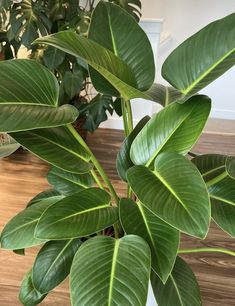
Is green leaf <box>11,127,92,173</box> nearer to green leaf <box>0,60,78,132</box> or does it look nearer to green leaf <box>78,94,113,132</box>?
green leaf <box>0,60,78,132</box>

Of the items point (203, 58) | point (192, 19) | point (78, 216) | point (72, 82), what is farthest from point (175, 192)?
point (192, 19)

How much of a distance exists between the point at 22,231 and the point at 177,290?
1.34ft

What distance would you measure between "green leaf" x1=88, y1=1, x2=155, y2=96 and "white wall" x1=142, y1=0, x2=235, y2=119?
195 centimetres

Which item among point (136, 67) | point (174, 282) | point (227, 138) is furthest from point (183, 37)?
point (174, 282)

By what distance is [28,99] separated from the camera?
685mm

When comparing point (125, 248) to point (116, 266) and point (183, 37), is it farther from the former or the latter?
point (183, 37)

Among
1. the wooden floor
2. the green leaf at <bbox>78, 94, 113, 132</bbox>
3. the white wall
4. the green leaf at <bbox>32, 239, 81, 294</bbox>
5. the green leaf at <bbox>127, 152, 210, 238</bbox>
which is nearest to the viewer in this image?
the green leaf at <bbox>127, 152, 210, 238</bbox>

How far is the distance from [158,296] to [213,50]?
1.91 ft

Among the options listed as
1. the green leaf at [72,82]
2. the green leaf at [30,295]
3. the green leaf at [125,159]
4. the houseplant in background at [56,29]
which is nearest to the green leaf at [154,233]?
the green leaf at [125,159]

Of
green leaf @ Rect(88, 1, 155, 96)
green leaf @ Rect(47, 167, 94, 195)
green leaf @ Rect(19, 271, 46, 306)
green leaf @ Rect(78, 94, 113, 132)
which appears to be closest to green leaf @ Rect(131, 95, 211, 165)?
green leaf @ Rect(88, 1, 155, 96)

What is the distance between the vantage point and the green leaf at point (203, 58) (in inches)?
28.3

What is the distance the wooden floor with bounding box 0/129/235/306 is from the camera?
4.31 ft

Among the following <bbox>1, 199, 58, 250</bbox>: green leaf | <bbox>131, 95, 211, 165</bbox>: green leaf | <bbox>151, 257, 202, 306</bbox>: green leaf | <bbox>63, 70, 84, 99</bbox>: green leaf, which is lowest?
<bbox>151, 257, 202, 306</bbox>: green leaf

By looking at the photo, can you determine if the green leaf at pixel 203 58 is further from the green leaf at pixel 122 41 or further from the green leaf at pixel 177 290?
the green leaf at pixel 177 290
